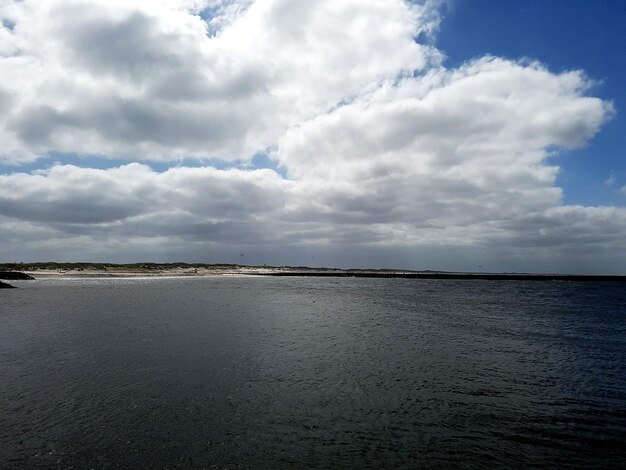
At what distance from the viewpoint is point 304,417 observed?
15.0 meters

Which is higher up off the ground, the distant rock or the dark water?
the distant rock

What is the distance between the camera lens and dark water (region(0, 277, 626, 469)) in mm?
12070

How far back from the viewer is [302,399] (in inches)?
671

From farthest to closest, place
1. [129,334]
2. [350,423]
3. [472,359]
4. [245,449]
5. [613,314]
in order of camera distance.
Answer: [613,314], [129,334], [472,359], [350,423], [245,449]

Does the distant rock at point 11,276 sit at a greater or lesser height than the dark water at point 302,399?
greater

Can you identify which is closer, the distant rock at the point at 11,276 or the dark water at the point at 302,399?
the dark water at the point at 302,399

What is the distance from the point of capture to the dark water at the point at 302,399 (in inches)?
475

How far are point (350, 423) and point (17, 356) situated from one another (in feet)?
67.5

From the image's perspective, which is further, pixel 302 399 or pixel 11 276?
pixel 11 276

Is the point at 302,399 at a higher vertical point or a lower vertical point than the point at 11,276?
lower

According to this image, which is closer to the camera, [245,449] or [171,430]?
[245,449]

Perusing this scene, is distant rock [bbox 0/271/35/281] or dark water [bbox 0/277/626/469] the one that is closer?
dark water [bbox 0/277/626/469]

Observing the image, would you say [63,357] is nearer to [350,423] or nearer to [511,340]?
[350,423]

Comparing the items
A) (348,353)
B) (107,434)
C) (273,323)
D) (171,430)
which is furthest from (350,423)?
(273,323)
